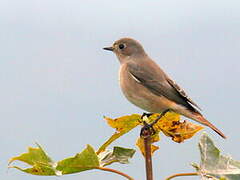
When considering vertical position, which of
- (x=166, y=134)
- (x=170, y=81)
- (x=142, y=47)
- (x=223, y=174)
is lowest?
(x=223, y=174)

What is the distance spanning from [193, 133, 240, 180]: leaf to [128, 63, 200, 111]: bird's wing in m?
2.51

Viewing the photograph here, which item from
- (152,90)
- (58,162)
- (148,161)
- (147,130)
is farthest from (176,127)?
(152,90)

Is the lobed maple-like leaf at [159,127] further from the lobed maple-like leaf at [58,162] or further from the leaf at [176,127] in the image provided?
the lobed maple-like leaf at [58,162]

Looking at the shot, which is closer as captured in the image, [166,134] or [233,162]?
[233,162]

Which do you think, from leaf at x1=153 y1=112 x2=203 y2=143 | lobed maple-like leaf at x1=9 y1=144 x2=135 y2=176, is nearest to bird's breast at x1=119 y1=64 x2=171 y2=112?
leaf at x1=153 y1=112 x2=203 y2=143

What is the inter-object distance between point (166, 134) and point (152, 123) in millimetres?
166

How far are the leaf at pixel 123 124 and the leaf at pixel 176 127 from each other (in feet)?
0.54

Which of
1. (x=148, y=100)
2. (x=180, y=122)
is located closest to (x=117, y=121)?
(x=180, y=122)

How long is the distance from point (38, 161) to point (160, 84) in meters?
3.38

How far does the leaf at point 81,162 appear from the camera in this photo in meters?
2.22

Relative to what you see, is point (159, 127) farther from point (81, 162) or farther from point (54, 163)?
point (54, 163)

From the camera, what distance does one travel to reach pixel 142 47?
6.59 meters

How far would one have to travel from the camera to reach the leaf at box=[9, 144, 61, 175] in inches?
86.6

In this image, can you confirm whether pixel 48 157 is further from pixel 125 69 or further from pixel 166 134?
pixel 125 69
